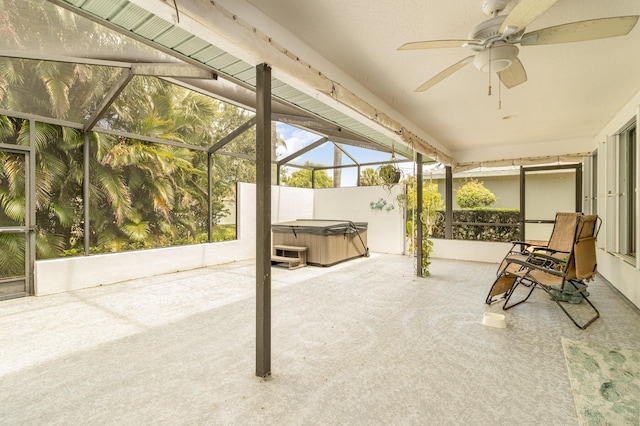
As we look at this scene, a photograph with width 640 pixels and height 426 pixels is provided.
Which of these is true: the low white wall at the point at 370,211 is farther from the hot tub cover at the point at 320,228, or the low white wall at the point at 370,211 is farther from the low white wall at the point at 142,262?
the low white wall at the point at 142,262

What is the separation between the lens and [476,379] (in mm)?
2168

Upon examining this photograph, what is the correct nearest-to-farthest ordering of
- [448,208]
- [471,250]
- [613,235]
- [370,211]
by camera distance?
1. [613,235]
2. [471,250]
3. [448,208]
4. [370,211]

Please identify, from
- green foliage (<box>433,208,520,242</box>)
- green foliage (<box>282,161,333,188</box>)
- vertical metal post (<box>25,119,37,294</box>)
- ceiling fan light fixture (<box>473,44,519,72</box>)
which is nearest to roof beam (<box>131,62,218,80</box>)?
vertical metal post (<box>25,119,37,294</box>)

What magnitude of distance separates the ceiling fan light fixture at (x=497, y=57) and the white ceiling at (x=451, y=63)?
0.27 m

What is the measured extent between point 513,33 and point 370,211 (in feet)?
22.7

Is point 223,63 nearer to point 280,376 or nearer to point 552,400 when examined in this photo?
point 280,376

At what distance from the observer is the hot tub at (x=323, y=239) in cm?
658

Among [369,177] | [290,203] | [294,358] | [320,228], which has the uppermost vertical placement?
[369,177]

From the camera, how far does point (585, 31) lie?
1.94 metres

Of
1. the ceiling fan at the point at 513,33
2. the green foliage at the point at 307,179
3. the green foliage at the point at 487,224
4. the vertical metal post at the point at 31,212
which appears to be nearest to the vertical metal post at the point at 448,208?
the green foliage at the point at 487,224

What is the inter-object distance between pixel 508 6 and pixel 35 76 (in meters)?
7.00

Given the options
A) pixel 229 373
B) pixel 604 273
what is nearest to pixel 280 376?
pixel 229 373

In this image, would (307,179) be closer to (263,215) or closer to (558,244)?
(558,244)

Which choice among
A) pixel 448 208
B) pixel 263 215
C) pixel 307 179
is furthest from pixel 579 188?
pixel 263 215
